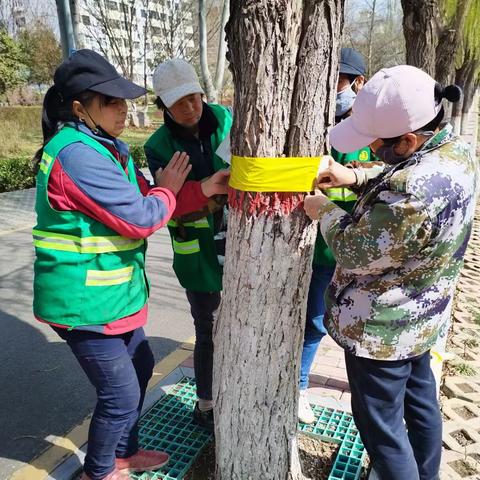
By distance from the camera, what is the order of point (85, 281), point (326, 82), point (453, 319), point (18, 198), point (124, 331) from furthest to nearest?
point (18, 198)
point (453, 319)
point (124, 331)
point (85, 281)
point (326, 82)

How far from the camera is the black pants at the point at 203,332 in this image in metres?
2.46

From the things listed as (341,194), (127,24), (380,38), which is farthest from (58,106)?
(380,38)

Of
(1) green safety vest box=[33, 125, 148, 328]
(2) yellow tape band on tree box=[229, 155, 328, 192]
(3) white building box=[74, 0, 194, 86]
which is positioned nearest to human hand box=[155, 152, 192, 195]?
(1) green safety vest box=[33, 125, 148, 328]

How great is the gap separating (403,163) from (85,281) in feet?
3.95

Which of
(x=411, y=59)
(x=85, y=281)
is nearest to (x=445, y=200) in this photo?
(x=85, y=281)

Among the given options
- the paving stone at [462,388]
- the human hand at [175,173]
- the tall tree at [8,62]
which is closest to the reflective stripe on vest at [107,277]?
the human hand at [175,173]

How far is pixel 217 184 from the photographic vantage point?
2.04 m

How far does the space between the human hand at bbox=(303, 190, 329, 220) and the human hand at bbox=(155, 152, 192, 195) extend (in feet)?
2.01

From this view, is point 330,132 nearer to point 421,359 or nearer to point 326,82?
point 326,82

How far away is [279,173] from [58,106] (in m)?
0.89

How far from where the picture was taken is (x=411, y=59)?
14.2ft

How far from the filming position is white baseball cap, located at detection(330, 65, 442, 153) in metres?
1.50

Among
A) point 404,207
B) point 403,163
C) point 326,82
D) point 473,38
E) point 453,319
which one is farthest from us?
point 473,38

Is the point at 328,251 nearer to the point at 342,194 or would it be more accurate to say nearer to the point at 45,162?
the point at 342,194
